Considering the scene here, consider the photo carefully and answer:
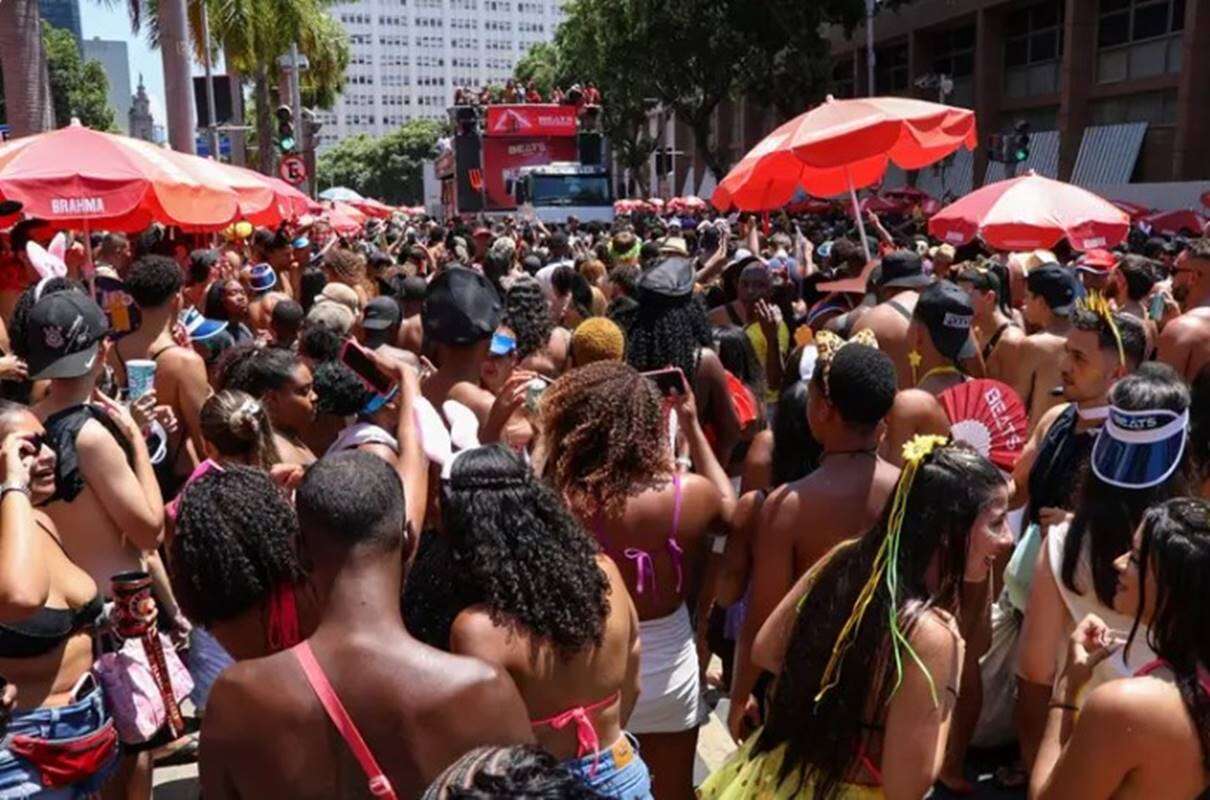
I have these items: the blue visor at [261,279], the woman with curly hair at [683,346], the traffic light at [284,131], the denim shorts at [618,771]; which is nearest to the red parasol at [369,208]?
the traffic light at [284,131]

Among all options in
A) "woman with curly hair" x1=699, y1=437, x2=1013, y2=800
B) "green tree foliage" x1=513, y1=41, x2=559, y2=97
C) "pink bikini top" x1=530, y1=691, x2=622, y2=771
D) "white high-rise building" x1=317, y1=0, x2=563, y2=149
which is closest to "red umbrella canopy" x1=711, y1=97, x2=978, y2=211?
"woman with curly hair" x1=699, y1=437, x2=1013, y2=800

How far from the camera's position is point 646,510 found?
10.8 feet

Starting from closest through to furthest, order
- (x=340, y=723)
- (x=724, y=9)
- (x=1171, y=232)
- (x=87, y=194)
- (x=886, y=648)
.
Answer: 1. (x=340, y=723)
2. (x=886, y=648)
3. (x=87, y=194)
4. (x=1171, y=232)
5. (x=724, y=9)

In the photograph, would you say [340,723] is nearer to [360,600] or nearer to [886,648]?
[360,600]

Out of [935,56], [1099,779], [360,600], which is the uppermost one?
[935,56]

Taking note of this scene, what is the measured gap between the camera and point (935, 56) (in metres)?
36.4

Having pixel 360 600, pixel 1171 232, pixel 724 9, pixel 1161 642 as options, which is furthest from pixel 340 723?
pixel 724 9

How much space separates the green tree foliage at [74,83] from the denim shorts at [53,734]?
2060 inches

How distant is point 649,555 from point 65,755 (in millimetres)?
1671

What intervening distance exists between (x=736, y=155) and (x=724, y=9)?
1537 cm

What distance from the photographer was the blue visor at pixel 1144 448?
3100 millimetres

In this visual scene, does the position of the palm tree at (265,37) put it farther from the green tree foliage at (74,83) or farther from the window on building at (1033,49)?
the window on building at (1033,49)

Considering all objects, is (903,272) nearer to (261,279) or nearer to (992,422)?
(992,422)

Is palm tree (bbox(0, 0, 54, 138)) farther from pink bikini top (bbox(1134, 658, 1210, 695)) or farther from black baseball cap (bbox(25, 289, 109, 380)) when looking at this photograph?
pink bikini top (bbox(1134, 658, 1210, 695))
